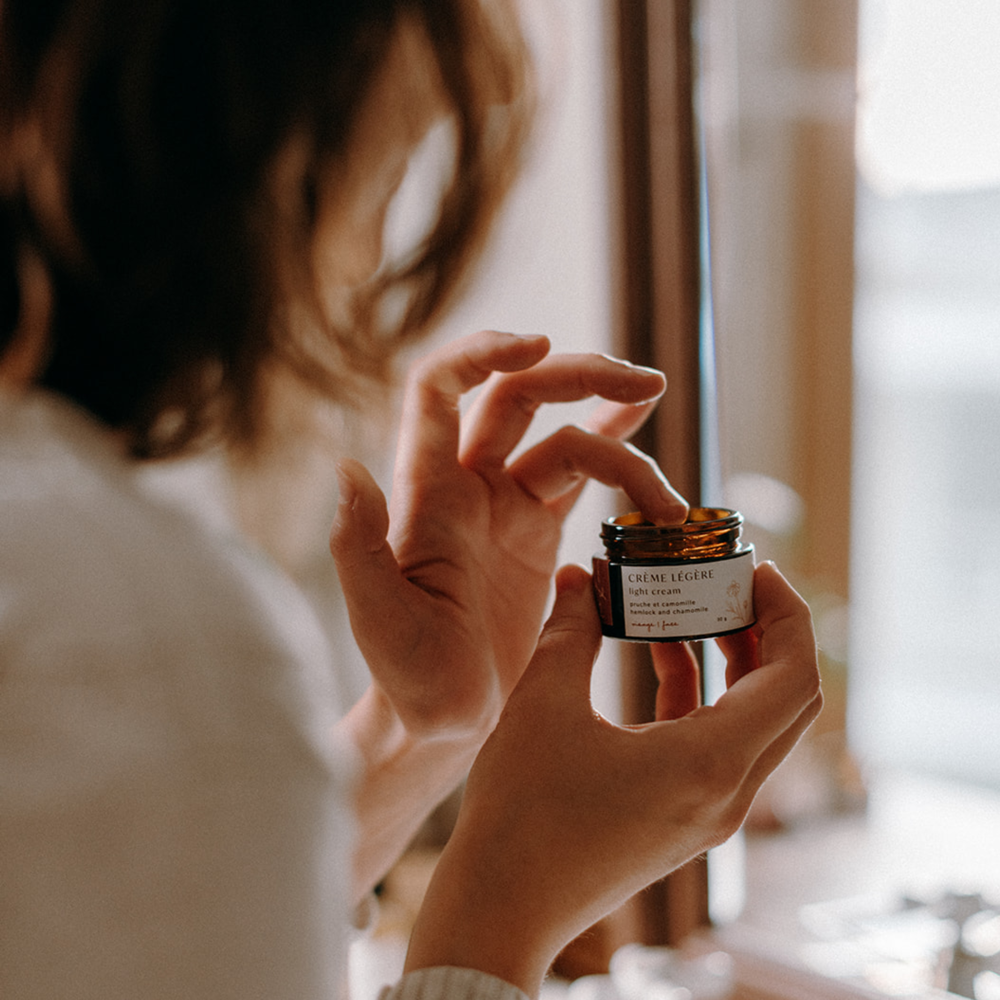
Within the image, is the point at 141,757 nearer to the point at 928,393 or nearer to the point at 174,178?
the point at 174,178

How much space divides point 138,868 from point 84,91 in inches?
11.0

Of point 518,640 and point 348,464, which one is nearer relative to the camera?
point 348,464

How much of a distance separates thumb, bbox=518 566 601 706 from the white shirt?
120 mm

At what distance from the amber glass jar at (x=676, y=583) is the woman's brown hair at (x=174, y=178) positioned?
197 mm

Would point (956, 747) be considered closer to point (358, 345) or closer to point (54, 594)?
point (358, 345)

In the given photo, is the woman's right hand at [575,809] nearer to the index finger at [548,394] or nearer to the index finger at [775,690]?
the index finger at [775,690]

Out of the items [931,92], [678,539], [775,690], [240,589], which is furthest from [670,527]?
[931,92]

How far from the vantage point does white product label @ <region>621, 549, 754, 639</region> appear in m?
0.48

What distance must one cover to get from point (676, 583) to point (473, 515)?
0.14 meters

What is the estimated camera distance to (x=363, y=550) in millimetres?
486

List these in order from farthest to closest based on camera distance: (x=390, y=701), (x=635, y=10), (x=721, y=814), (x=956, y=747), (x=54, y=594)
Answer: (x=956, y=747), (x=635, y=10), (x=390, y=701), (x=721, y=814), (x=54, y=594)

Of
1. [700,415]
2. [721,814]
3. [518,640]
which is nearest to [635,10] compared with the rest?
[700,415]

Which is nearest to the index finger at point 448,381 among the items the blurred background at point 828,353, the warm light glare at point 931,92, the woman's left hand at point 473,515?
the woman's left hand at point 473,515

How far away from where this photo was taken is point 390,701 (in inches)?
21.5
